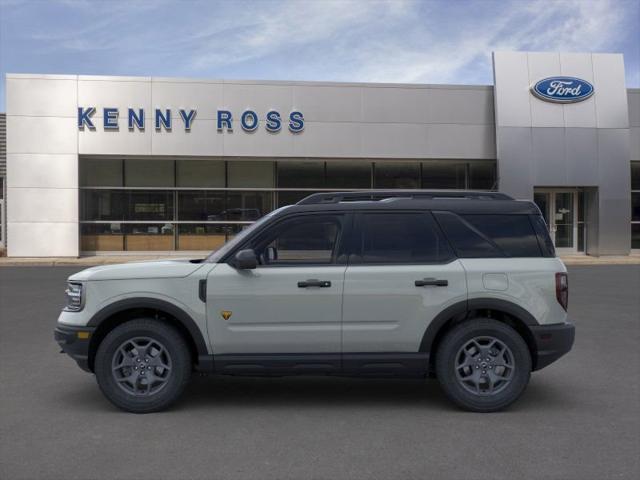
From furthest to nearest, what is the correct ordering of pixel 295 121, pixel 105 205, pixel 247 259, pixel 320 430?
1. pixel 105 205
2. pixel 295 121
3. pixel 247 259
4. pixel 320 430

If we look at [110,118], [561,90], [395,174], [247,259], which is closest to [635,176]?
[561,90]

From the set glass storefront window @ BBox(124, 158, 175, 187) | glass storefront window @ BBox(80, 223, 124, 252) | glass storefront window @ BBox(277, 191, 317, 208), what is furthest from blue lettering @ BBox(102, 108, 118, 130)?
glass storefront window @ BBox(277, 191, 317, 208)

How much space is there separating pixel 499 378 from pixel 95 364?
3.35 m

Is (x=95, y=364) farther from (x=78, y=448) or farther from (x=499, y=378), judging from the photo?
(x=499, y=378)

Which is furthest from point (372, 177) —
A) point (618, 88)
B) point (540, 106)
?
point (618, 88)

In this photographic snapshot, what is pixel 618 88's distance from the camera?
79.3 ft

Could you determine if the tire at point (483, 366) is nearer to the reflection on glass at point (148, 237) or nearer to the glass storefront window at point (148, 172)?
the reflection on glass at point (148, 237)

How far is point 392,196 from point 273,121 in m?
18.2

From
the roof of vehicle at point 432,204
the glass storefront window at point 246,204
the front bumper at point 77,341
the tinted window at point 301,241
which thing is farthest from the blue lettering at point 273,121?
the front bumper at point 77,341

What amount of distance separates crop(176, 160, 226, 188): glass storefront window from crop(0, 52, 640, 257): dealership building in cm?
4

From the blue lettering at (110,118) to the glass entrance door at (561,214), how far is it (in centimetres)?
1616

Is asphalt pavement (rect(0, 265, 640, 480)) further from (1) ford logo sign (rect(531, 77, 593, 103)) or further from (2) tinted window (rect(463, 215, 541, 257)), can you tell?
(1) ford logo sign (rect(531, 77, 593, 103))

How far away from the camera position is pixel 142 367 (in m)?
5.27

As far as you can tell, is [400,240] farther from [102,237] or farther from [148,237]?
[102,237]
